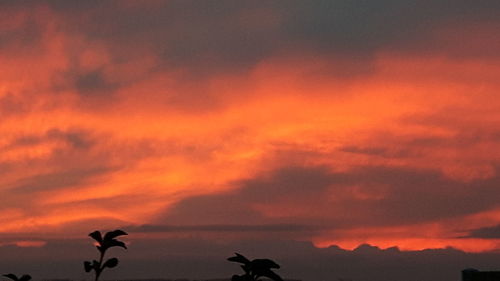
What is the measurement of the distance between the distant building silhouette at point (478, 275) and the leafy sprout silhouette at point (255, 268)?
109 ft

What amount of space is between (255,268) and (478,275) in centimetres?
3439

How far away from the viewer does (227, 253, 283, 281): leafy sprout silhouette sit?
2159 centimetres

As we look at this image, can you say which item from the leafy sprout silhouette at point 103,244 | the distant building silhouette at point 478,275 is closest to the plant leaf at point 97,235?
the leafy sprout silhouette at point 103,244

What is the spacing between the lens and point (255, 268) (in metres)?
22.1

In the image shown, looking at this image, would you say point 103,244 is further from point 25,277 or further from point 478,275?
point 478,275

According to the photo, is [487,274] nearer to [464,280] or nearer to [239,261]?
[464,280]

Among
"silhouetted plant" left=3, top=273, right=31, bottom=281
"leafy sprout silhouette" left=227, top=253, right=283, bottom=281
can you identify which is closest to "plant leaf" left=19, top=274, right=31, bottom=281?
"silhouetted plant" left=3, top=273, right=31, bottom=281

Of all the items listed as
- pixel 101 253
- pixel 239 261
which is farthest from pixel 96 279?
pixel 239 261

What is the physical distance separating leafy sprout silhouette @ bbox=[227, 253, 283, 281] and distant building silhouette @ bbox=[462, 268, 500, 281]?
3322 centimetres

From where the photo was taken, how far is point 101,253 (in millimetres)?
23641

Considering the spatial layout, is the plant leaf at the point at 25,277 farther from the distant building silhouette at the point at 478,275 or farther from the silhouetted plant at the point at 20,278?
the distant building silhouette at the point at 478,275

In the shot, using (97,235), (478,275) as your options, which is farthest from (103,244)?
(478,275)

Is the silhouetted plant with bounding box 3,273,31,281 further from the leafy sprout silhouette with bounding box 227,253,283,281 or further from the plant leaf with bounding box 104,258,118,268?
the leafy sprout silhouette with bounding box 227,253,283,281

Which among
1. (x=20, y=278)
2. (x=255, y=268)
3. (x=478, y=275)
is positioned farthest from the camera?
(x=478, y=275)
